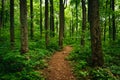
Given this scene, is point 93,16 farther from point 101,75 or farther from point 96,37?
point 101,75

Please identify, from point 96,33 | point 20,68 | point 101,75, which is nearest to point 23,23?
point 20,68

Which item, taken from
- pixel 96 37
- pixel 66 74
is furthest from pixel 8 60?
pixel 96 37

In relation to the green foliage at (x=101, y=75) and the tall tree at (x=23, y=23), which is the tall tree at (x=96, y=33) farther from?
the tall tree at (x=23, y=23)

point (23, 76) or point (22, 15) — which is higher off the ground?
point (22, 15)

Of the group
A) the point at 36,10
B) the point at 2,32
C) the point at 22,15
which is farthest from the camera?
the point at 36,10

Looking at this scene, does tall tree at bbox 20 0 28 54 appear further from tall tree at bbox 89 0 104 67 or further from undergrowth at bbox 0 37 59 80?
tall tree at bbox 89 0 104 67

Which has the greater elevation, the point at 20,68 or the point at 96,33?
the point at 96,33

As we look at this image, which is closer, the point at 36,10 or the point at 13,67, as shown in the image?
the point at 13,67

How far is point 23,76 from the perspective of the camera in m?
8.80

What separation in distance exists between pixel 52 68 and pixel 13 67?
2315 mm

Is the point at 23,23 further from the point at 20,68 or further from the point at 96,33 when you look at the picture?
the point at 96,33

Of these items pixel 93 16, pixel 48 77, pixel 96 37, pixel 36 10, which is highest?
pixel 36 10

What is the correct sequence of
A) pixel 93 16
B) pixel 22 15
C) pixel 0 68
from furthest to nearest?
1. pixel 22 15
2. pixel 0 68
3. pixel 93 16

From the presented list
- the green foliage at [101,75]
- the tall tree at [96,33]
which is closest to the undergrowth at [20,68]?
the green foliage at [101,75]
